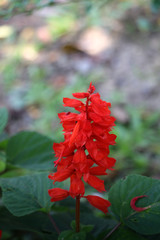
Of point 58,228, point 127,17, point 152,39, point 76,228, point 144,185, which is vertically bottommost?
point 58,228

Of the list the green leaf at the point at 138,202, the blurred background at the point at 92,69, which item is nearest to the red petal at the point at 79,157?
the green leaf at the point at 138,202

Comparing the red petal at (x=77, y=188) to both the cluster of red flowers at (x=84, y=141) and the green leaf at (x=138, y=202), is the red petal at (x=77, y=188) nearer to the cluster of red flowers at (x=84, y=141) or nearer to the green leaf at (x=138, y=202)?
the cluster of red flowers at (x=84, y=141)

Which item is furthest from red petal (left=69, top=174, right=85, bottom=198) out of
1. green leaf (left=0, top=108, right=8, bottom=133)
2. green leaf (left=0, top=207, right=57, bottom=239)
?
green leaf (left=0, top=108, right=8, bottom=133)

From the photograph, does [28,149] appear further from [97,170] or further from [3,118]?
[97,170]

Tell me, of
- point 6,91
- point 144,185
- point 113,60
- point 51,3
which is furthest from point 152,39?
point 144,185

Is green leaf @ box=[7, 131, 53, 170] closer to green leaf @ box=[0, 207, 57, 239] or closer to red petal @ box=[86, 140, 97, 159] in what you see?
green leaf @ box=[0, 207, 57, 239]

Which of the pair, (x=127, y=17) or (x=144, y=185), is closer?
(x=144, y=185)

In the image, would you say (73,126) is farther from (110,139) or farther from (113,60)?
(113,60)
